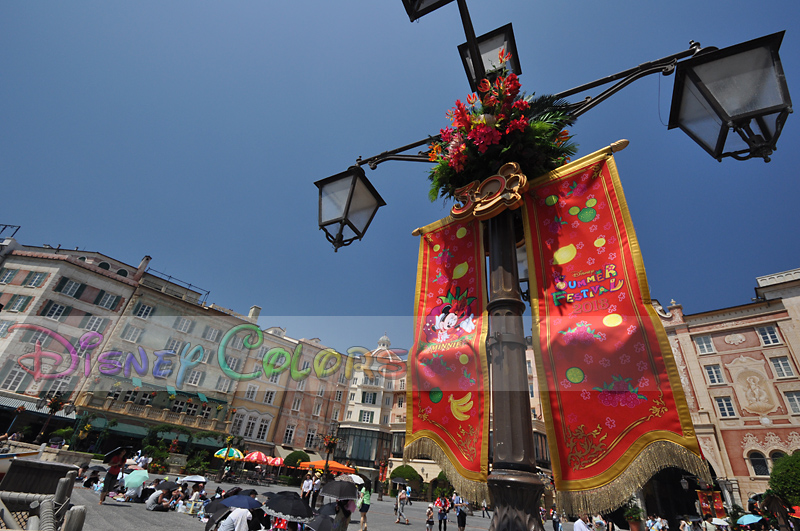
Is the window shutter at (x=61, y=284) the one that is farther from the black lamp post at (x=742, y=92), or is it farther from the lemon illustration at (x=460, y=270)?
the black lamp post at (x=742, y=92)

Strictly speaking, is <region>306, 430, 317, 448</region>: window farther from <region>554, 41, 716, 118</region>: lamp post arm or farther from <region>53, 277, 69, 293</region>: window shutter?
<region>554, 41, 716, 118</region>: lamp post arm

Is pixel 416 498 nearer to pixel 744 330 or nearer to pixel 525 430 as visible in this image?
pixel 744 330

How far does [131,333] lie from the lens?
31266 millimetres

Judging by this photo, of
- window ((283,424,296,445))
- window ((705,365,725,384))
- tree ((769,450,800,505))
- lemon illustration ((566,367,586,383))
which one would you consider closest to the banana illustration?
Result: lemon illustration ((566,367,586,383))

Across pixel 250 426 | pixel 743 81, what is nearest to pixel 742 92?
pixel 743 81

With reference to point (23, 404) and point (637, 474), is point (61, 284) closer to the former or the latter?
point (23, 404)

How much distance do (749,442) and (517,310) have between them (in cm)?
3468

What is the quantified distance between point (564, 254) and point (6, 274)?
4157 cm

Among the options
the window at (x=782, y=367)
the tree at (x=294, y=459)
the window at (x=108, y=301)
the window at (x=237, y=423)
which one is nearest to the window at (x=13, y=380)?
the window at (x=108, y=301)

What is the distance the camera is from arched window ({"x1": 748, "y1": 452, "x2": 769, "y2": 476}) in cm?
2468

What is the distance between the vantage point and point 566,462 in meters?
2.94

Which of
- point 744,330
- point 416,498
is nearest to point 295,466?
point 416,498

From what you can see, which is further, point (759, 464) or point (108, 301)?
point (108, 301)

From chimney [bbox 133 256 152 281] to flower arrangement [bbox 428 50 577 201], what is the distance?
39232mm
